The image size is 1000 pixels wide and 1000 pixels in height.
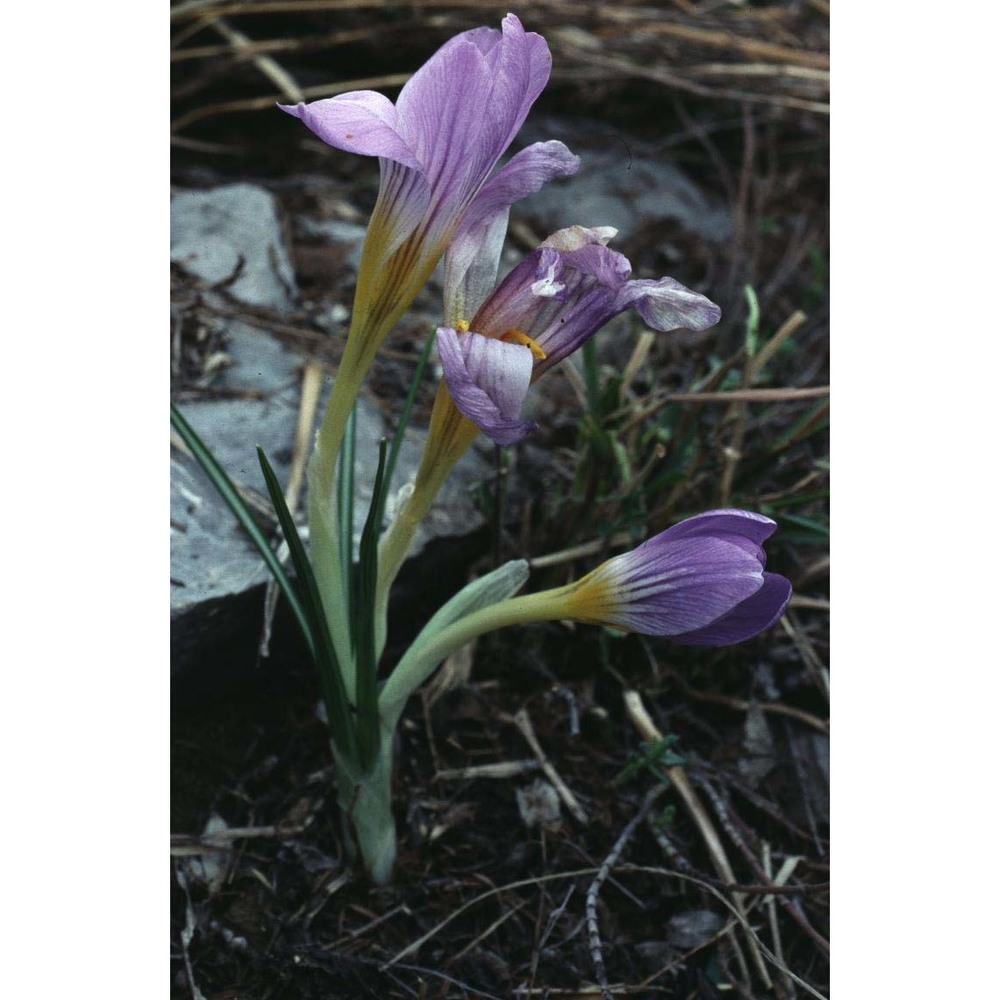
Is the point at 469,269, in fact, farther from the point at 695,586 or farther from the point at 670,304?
the point at 695,586

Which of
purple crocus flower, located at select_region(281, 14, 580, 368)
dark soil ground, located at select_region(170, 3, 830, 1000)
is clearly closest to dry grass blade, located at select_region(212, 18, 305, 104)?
dark soil ground, located at select_region(170, 3, 830, 1000)

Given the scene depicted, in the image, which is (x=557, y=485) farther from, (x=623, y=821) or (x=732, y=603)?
(x=732, y=603)

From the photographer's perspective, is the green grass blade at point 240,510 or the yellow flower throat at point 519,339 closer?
the yellow flower throat at point 519,339

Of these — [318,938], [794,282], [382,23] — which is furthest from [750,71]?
[318,938]

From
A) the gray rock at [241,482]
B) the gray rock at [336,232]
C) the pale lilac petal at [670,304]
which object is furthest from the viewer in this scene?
the gray rock at [336,232]

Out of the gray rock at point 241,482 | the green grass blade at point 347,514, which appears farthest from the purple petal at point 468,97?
the gray rock at point 241,482

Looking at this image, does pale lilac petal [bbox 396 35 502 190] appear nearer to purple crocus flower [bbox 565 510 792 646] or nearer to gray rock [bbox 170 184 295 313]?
purple crocus flower [bbox 565 510 792 646]

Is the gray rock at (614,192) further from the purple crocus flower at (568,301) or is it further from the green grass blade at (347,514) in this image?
the purple crocus flower at (568,301)
